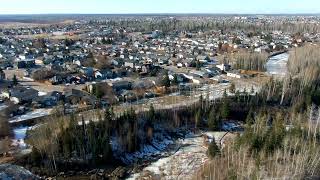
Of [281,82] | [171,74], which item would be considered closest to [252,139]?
[281,82]

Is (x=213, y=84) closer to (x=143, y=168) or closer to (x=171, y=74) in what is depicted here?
(x=171, y=74)

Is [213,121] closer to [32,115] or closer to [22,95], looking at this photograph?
[32,115]

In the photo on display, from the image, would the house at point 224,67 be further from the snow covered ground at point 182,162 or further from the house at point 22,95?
the house at point 22,95

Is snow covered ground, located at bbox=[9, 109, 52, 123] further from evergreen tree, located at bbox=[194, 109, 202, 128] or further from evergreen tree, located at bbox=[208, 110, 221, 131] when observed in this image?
evergreen tree, located at bbox=[208, 110, 221, 131]

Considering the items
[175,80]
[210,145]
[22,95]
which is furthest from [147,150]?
[175,80]

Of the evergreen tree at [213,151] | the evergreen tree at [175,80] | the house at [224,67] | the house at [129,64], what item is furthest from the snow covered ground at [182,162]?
the house at [129,64]

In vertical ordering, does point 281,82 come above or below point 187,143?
Answer: above
